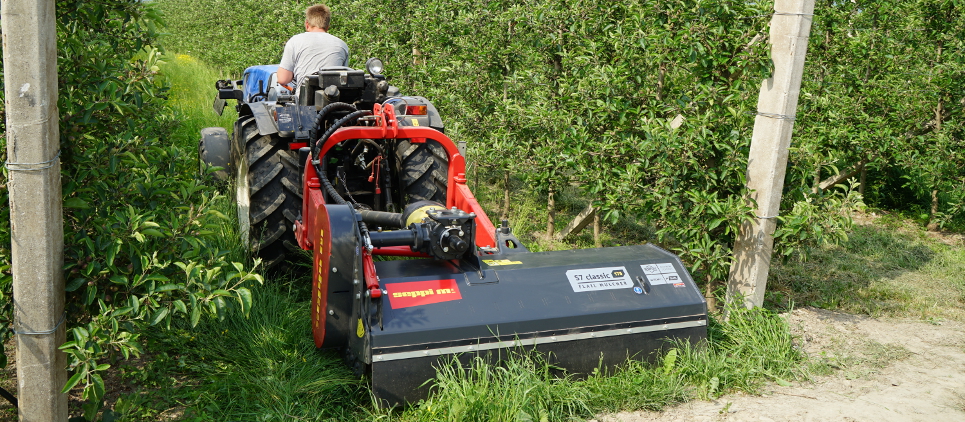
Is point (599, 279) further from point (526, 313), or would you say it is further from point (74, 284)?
point (74, 284)

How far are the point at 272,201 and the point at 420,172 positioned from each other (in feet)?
3.31

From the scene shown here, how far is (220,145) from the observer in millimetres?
6242

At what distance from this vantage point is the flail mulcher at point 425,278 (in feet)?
10.9

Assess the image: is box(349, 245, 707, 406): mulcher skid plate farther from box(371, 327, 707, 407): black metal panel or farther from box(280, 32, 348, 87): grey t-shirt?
box(280, 32, 348, 87): grey t-shirt

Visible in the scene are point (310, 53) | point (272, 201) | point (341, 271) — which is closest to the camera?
point (341, 271)

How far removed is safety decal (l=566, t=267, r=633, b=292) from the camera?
3672 mm

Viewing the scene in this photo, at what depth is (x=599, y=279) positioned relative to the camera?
372cm

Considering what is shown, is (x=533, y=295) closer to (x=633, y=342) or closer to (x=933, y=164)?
(x=633, y=342)

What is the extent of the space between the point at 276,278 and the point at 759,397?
2989 mm

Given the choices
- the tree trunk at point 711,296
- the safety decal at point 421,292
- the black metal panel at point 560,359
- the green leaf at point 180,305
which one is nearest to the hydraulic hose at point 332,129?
the safety decal at point 421,292

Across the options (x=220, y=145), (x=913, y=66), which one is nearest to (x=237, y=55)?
(x=220, y=145)

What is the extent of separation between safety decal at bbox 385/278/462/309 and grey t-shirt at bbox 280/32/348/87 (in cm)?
265

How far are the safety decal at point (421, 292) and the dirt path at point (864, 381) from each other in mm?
928

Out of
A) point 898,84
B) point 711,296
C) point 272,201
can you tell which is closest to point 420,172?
point 272,201
